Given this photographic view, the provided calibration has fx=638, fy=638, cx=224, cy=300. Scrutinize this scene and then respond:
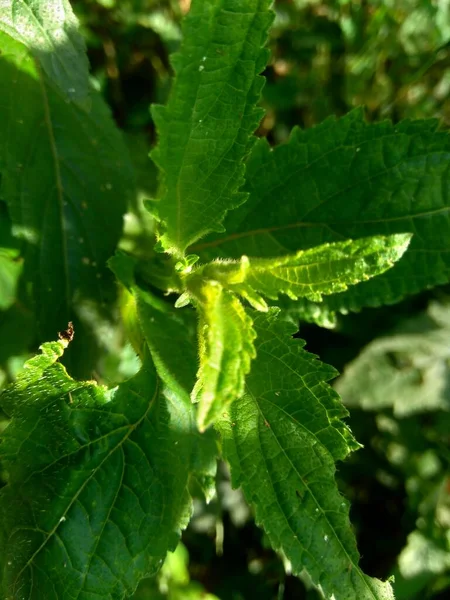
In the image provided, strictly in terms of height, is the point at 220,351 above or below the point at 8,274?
below

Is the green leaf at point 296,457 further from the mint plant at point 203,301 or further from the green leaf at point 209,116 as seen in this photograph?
the green leaf at point 209,116

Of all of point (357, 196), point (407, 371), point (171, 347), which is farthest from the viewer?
point (407, 371)

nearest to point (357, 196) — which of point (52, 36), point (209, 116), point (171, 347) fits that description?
point (209, 116)

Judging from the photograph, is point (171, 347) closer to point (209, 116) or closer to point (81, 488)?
point (81, 488)

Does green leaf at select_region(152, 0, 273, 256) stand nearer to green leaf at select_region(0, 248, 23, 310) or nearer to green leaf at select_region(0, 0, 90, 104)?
green leaf at select_region(0, 0, 90, 104)

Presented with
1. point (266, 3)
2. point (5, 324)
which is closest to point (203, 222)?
point (266, 3)

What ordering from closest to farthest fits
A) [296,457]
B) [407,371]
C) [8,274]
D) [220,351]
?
[220,351]
[296,457]
[8,274]
[407,371]

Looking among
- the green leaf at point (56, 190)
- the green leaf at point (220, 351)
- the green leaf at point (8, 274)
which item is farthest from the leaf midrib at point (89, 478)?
the green leaf at point (8, 274)
